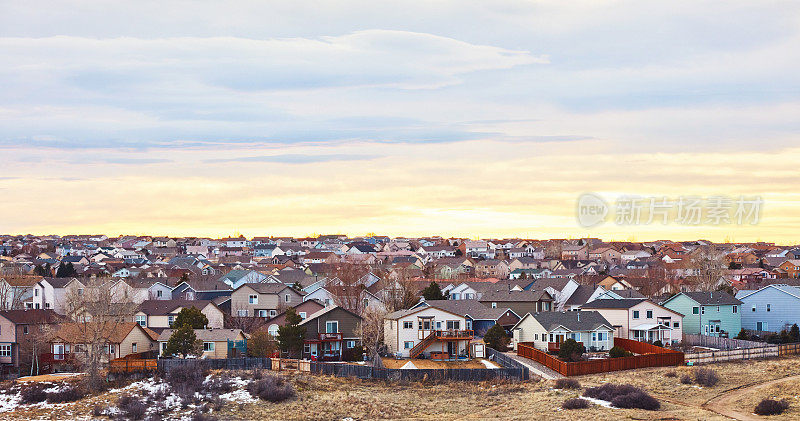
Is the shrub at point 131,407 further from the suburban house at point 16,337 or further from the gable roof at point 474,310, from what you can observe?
the gable roof at point 474,310

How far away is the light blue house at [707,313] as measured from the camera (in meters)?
75.5

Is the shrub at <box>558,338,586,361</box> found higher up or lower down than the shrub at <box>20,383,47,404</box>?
higher up

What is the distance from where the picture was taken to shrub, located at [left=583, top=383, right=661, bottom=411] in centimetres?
4288

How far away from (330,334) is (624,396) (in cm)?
3026

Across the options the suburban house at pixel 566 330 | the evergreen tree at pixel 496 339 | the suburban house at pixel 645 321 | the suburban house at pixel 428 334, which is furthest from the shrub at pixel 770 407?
the suburban house at pixel 645 321

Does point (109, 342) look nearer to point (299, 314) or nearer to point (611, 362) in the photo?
point (299, 314)

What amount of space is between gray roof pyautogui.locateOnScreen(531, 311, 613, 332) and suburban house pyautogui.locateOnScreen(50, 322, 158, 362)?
32074 mm

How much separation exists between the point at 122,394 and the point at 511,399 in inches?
940

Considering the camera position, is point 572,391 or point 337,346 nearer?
point 572,391

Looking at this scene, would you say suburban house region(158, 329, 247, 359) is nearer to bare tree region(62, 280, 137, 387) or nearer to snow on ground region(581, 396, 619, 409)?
bare tree region(62, 280, 137, 387)

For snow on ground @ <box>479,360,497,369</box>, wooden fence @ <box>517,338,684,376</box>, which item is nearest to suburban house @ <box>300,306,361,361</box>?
snow on ground @ <box>479,360,497,369</box>

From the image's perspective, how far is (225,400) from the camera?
4903 cm

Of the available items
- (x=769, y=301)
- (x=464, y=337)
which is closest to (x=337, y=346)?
(x=464, y=337)

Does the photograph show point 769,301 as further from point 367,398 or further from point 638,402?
point 367,398
